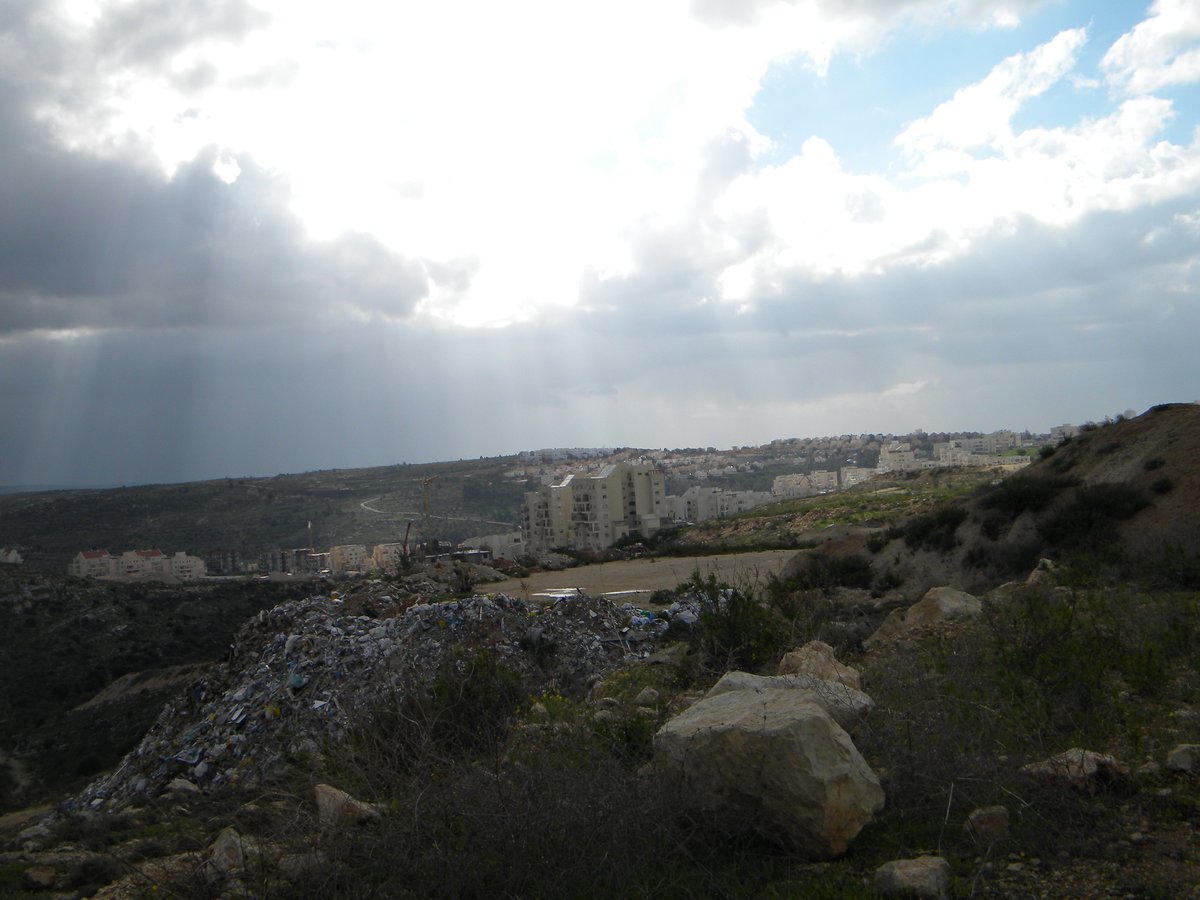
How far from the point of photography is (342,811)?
4.05 m

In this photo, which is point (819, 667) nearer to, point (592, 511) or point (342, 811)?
point (342, 811)

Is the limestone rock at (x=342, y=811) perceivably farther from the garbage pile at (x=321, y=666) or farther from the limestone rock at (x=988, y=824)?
the garbage pile at (x=321, y=666)

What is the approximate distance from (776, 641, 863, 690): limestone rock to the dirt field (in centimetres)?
1278

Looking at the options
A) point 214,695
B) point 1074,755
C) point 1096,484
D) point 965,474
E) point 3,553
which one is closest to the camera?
point 1074,755

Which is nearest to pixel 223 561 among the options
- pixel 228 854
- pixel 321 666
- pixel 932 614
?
pixel 321 666

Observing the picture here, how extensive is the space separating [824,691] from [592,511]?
173 ft

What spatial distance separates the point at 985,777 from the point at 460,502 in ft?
268

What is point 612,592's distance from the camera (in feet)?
71.9

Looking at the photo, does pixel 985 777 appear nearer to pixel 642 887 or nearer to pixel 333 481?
pixel 642 887

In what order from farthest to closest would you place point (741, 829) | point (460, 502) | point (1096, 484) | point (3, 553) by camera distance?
point (460, 502) < point (3, 553) < point (1096, 484) < point (741, 829)

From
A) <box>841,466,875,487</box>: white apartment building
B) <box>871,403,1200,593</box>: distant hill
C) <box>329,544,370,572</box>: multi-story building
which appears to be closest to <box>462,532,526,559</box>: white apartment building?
<box>329,544,370,572</box>: multi-story building

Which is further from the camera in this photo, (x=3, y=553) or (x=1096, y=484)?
(x=3, y=553)

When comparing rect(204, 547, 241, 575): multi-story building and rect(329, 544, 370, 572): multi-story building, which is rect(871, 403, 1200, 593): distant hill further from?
rect(204, 547, 241, 575): multi-story building

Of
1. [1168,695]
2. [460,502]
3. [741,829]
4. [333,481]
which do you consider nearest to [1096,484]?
[1168,695]
